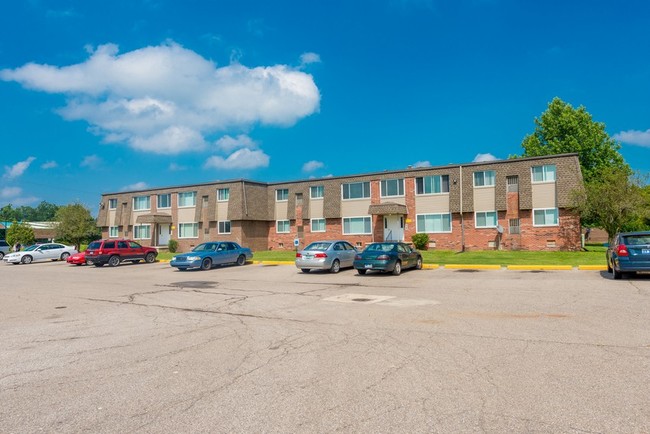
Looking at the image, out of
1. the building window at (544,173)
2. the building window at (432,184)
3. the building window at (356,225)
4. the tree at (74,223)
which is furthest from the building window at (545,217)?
the tree at (74,223)

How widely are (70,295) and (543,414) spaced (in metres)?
14.4

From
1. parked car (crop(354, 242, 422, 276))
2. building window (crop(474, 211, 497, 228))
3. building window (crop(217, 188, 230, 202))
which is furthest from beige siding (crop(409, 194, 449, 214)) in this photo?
building window (crop(217, 188, 230, 202))

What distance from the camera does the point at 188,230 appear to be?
46.6m

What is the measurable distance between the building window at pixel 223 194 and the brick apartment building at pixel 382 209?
0.10 metres

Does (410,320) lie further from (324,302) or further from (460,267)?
(460,267)

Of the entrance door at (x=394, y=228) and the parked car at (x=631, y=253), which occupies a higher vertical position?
the entrance door at (x=394, y=228)

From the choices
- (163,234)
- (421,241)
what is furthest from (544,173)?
(163,234)

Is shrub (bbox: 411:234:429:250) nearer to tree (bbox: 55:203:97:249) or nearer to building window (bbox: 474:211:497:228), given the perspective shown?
building window (bbox: 474:211:497:228)

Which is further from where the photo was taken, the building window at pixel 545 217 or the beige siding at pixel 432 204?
the beige siding at pixel 432 204

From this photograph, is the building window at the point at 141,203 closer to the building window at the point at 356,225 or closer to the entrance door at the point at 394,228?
the building window at the point at 356,225

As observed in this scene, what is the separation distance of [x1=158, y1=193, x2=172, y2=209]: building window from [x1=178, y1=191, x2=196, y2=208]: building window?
1.41 m

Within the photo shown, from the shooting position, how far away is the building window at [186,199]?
46719mm

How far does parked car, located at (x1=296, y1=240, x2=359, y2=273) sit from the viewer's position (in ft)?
69.1

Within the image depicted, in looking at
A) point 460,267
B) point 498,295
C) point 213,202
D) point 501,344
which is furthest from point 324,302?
point 213,202
